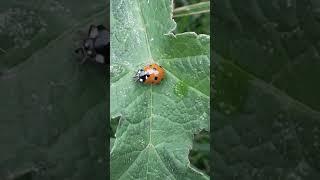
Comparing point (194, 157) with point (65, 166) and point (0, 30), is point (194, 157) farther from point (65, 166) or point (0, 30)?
point (0, 30)

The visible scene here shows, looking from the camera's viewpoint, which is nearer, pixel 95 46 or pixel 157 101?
pixel 95 46

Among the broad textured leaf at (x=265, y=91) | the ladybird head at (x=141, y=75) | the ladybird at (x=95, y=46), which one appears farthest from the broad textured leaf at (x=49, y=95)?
the broad textured leaf at (x=265, y=91)

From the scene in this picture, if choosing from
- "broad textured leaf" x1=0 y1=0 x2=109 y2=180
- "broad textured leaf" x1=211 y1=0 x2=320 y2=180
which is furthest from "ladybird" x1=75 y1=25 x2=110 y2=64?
"broad textured leaf" x1=211 y1=0 x2=320 y2=180

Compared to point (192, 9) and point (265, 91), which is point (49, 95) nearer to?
point (265, 91)

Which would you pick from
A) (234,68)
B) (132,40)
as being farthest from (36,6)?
(234,68)

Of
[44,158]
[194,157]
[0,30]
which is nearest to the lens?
[0,30]

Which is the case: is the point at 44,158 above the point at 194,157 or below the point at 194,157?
above

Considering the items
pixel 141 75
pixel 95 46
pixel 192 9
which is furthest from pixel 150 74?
pixel 192 9
